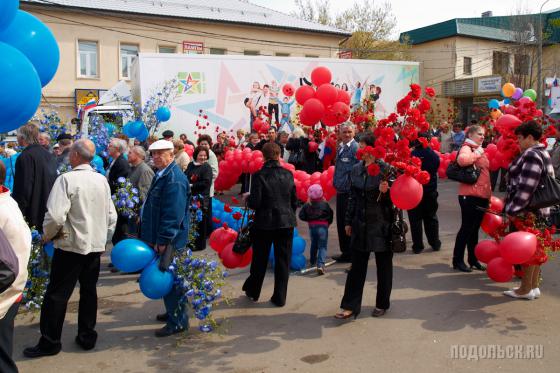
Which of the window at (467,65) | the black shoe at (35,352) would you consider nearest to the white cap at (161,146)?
the black shoe at (35,352)

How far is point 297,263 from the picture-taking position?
22.4ft

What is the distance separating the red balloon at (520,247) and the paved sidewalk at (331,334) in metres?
0.61

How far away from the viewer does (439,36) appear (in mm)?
34719

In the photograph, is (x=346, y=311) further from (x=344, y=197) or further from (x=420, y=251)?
(x=420, y=251)

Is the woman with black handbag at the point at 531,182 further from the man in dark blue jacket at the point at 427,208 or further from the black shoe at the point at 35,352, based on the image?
the black shoe at the point at 35,352

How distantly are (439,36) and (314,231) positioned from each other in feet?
103

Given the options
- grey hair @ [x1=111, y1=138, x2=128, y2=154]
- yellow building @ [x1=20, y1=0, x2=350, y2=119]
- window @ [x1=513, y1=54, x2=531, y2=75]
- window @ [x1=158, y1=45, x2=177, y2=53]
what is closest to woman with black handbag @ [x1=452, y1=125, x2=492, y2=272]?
grey hair @ [x1=111, y1=138, x2=128, y2=154]

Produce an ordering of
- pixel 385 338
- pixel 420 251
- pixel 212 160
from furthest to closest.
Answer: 1. pixel 212 160
2. pixel 420 251
3. pixel 385 338

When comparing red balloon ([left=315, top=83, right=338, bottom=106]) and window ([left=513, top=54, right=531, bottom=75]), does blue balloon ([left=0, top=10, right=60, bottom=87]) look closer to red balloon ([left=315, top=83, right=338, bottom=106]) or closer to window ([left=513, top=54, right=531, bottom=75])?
red balloon ([left=315, top=83, right=338, bottom=106])

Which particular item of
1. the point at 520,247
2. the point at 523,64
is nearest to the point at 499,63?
the point at 523,64

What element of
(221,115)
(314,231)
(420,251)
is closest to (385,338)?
(314,231)

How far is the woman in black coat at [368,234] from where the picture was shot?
5.04 metres

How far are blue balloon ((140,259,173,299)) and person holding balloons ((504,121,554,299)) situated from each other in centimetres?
348

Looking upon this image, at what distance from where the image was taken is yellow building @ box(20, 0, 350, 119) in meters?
25.0
